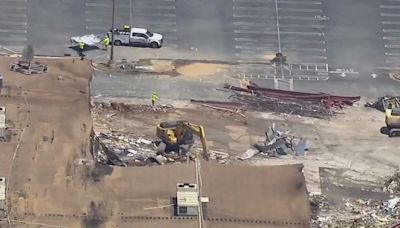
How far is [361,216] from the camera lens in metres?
70.8

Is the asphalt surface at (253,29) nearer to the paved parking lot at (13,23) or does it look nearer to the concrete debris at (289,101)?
the paved parking lot at (13,23)

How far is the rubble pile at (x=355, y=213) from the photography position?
70000 mm

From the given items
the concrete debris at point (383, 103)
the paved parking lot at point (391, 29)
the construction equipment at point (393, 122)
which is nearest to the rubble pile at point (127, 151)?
the construction equipment at point (393, 122)

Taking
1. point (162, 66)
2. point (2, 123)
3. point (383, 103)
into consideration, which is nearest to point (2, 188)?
point (2, 123)

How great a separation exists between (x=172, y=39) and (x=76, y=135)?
27.3 meters

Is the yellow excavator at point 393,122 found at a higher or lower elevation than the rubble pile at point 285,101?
lower

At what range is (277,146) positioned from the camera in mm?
77562

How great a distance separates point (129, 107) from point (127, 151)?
252 inches

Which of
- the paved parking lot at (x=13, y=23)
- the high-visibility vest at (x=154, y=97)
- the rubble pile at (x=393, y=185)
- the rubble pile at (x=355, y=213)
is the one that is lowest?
the rubble pile at (x=355, y=213)

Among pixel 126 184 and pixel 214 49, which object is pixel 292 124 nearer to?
pixel 214 49

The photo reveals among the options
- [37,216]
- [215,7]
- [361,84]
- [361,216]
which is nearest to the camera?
[37,216]

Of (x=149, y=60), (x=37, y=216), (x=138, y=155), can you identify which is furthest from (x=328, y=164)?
(x=37, y=216)

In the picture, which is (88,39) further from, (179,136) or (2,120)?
(2,120)

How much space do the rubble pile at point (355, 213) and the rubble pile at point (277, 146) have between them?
5.48 metres
